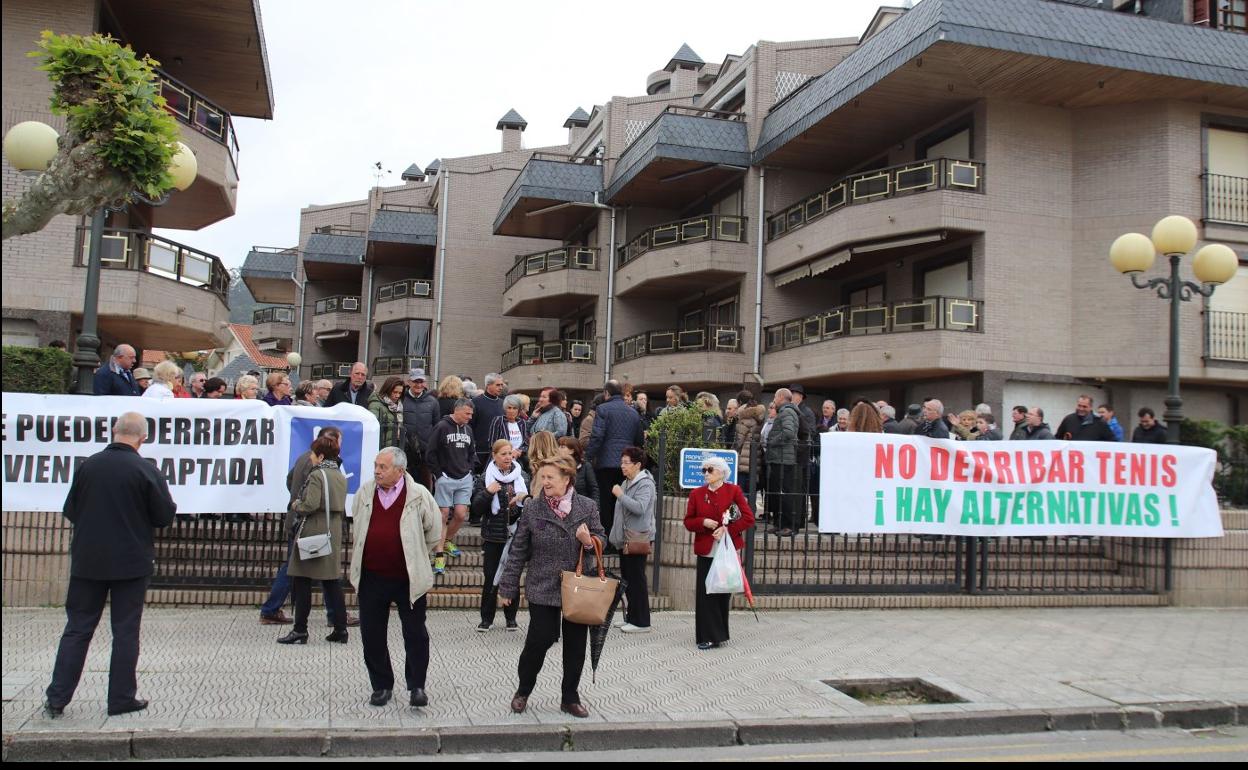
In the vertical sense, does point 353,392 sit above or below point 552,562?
above

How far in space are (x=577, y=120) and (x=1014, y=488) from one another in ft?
118

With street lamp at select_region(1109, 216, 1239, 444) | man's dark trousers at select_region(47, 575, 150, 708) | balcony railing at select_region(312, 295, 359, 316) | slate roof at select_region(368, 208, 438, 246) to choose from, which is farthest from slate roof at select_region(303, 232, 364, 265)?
man's dark trousers at select_region(47, 575, 150, 708)

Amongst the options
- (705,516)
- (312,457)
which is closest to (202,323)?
(312,457)

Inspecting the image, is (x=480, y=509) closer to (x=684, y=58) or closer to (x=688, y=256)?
(x=688, y=256)

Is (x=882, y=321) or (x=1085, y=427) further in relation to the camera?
(x=882, y=321)

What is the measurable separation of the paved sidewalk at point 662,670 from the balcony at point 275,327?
159 feet

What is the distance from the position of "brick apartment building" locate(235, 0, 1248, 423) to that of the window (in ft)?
30.9

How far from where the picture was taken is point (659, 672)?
8109mm

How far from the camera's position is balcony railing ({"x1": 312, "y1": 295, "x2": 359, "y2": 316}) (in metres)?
46.7

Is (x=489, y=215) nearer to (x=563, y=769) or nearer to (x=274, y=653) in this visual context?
(x=274, y=653)

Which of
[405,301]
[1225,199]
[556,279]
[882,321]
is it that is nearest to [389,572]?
[882,321]

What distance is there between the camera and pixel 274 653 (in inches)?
324

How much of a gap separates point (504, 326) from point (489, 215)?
4715mm

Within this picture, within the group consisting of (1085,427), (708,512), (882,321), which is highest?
(882,321)
